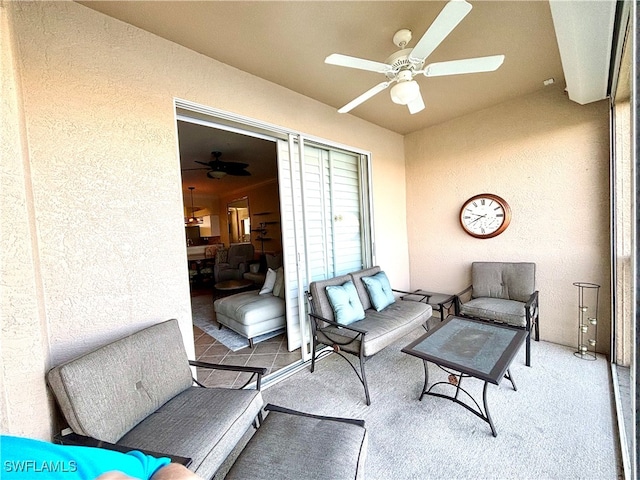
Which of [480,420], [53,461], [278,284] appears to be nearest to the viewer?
[53,461]

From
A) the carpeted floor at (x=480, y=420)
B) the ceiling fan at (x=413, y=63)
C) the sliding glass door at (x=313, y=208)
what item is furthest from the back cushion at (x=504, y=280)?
the ceiling fan at (x=413, y=63)

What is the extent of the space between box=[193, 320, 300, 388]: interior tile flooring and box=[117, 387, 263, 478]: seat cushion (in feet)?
3.02

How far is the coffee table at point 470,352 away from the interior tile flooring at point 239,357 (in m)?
1.42

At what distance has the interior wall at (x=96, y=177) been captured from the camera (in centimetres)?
147

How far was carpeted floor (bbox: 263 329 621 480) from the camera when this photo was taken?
4.86 feet

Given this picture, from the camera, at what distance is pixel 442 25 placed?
134cm

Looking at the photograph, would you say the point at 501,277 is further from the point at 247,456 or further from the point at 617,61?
the point at 247,456

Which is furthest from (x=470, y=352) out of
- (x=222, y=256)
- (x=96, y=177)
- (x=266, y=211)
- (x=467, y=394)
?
(x=266, y=211)

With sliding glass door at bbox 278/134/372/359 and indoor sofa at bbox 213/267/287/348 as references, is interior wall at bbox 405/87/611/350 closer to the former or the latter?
sliding glass door at bbox 278/134/372/359

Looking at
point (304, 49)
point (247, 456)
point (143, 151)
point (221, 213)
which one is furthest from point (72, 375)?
point (221, 213)

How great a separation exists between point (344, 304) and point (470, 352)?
109 cm

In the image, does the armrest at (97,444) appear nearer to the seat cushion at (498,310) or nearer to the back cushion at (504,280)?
the seat cushion at (498,310)

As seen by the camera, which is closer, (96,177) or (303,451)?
(303,451)

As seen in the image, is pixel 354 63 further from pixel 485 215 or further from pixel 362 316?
pixel 485 215
